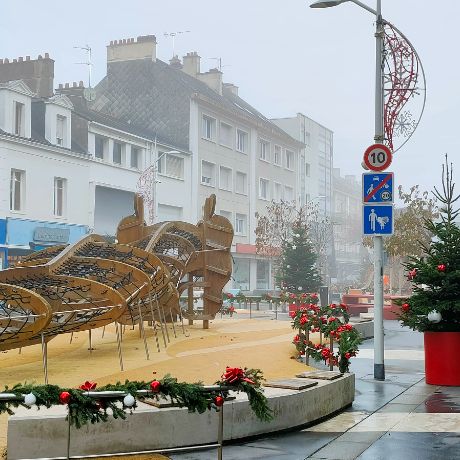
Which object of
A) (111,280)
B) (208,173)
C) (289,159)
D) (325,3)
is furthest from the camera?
(289,159)

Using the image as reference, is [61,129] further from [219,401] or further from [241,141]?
[219,401]

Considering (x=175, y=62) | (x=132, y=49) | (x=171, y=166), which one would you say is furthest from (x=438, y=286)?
(x=175, y=62)

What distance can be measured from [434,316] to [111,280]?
5841 millimetres

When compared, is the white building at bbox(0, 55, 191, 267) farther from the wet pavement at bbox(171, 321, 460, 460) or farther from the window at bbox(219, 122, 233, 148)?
the wet pavement at bbox(171, 321, 460, 460)

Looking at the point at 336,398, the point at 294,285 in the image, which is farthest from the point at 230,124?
the point at 336,398

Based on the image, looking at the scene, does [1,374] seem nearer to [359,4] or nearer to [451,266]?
[451,266]

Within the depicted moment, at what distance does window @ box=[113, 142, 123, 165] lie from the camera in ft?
151

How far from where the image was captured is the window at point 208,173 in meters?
57.1

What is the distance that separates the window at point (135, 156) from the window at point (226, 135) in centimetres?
1182

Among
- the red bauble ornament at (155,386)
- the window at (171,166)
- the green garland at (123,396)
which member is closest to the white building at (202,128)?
the window at (171,166)

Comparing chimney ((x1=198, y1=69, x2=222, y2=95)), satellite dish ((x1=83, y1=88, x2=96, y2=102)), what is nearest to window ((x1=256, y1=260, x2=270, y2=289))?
chimney ((x1=198, y1=69, x2=222, y2=95))

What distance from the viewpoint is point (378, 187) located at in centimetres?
1324

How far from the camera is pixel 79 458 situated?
6.77 metres

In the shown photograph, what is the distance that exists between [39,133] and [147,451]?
34.6 metres
